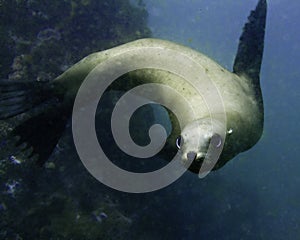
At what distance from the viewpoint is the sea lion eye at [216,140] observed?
7.22ft

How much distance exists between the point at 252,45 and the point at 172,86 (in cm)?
183

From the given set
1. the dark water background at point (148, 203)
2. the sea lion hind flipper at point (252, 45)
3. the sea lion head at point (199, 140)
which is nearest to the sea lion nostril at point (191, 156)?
the sea lion head at point (199, 140)

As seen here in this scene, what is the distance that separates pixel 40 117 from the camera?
3826 mm

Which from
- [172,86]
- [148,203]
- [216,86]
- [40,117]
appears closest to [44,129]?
[40,117]

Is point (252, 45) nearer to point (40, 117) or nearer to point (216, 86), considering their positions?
point (216, 86)

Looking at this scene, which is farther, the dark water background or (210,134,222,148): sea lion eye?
the dark water background

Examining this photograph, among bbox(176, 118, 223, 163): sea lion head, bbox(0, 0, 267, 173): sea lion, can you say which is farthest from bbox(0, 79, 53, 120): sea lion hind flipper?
bbox(176, 118, 223, 163): sea lion head

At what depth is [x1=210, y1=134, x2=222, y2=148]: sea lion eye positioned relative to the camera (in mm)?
2199

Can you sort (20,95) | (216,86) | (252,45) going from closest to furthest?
(216,86) → (20,95) → (252,45)

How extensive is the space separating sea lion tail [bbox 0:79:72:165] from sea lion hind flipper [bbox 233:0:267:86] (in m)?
2.39

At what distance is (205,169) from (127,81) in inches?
68.4

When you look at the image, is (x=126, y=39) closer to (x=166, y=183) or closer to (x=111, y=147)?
(x=111, y=147)

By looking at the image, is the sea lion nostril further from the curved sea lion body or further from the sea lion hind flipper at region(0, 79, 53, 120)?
the sea lion hind flipper at region(0, 79, 53, 120)

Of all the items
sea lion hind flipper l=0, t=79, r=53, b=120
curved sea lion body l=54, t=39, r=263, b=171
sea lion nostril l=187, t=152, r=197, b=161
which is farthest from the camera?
sea lion hind flipper l=0, t=79, r=53, b=120
